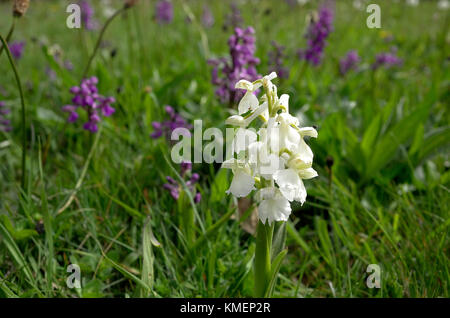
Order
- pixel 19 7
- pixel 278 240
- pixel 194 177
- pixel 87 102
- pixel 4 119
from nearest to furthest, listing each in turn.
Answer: pixel 278 240
pixel 19 7
pixel 194 177
pixel 87 102
pixel 4 119

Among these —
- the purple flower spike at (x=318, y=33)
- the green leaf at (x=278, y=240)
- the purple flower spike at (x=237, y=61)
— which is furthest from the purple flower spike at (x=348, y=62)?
the green leaf at (x=278, y=240)

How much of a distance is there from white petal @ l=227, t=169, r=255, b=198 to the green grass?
39 centimetres

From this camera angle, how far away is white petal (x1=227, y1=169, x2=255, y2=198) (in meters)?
0.96

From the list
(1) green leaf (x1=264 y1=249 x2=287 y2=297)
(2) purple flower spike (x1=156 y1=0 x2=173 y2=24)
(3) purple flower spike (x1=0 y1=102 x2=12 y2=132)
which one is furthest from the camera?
(2) purple flower spike (x1=156 y1=0 x2=173 y2=24)

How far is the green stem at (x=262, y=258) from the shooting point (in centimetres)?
103

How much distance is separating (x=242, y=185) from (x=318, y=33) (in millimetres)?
1840

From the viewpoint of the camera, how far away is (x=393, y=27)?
17.3 feet

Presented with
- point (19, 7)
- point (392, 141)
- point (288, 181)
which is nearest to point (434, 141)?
point (392, 141)

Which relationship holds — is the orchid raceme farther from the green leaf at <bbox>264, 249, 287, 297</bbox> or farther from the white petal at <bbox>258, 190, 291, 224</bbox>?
the green leaf at <bbox>264, 249, 287, 297</bbox>

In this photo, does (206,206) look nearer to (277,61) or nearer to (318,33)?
(277,61)

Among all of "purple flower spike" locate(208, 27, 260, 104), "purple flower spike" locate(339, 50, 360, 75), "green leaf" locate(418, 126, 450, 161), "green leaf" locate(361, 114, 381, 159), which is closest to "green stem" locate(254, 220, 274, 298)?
"purple flower spike" locate(208, 27, 260, 104)

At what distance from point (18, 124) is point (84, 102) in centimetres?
89

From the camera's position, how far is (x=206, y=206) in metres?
1.74

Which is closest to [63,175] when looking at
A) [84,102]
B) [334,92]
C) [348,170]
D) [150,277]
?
[84,102]
